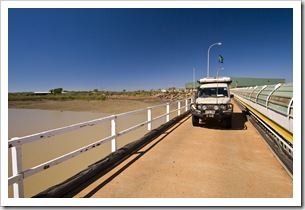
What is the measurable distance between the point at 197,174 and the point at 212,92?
257 inches

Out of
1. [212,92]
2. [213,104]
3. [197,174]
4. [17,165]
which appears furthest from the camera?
[212,92]

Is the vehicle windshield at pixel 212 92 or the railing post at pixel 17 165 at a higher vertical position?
the vehicle windshield at pixel 212 92

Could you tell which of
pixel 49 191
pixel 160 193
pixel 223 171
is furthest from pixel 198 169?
pixel 49 191

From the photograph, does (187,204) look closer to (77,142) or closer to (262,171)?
(262,171)

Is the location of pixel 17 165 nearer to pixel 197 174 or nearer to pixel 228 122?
pixel 197 174

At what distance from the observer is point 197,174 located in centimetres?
392

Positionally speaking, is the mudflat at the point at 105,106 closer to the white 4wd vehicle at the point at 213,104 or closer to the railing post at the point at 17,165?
the white 4wd vehicle at the point at 213,104

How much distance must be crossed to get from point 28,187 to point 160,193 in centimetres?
439

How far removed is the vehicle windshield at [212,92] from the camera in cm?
949

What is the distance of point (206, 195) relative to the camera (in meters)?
3.15

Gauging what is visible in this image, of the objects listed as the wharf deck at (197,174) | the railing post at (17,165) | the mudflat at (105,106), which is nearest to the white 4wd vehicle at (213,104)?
the wharf deck at (197,174)

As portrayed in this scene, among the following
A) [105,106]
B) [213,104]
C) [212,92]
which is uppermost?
[212,92]

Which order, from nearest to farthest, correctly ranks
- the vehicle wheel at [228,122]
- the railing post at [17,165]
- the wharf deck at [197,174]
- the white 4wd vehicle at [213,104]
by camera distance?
the railing post at [17,165] → the wharf deck at [197,174] → the white 4wd vehicle at [213,104] → the vehicle wheel at [228,122]

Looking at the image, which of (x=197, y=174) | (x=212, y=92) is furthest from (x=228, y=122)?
(x=197, y=174)
